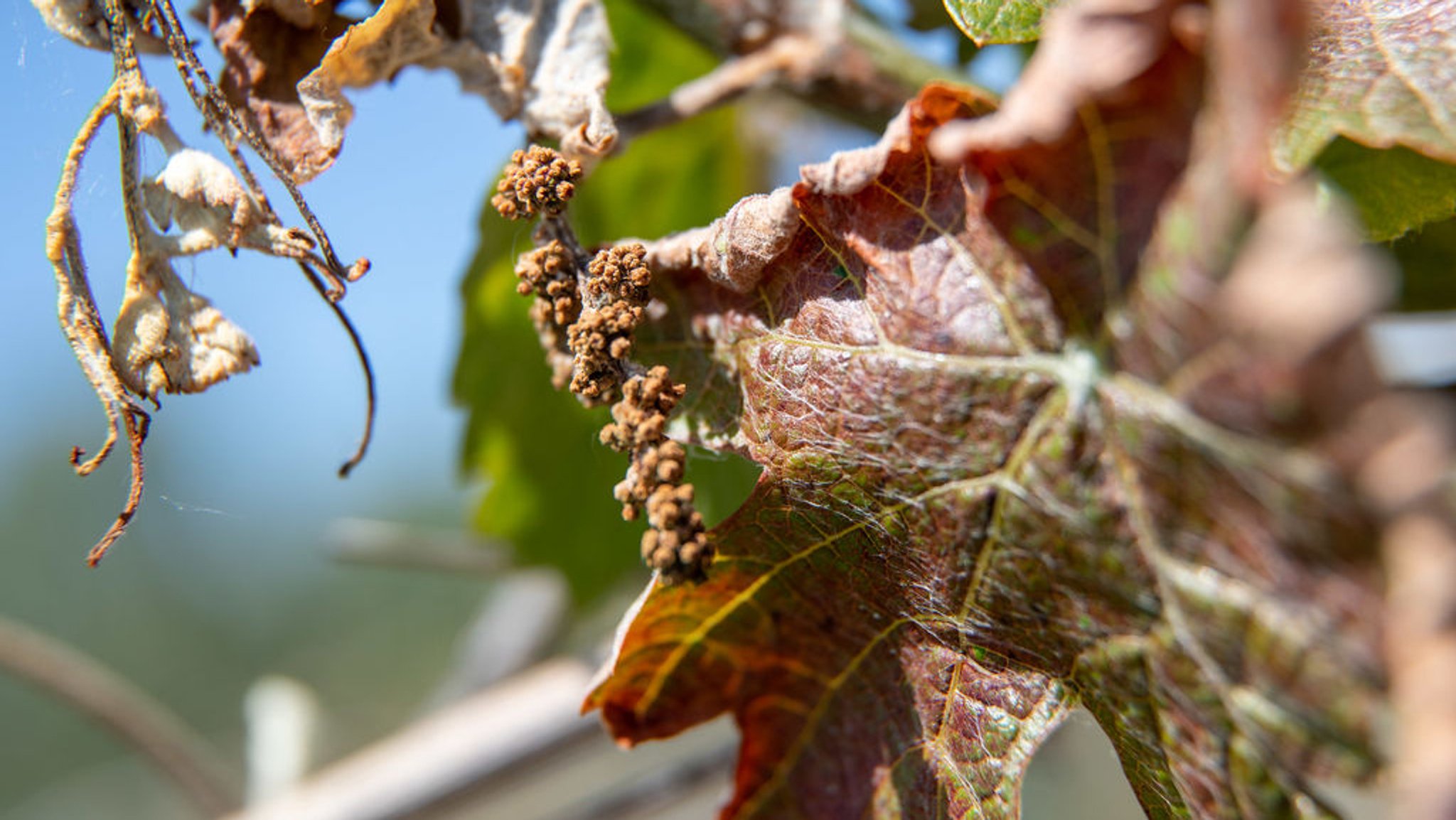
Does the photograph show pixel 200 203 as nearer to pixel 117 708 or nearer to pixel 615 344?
pixel 615 344

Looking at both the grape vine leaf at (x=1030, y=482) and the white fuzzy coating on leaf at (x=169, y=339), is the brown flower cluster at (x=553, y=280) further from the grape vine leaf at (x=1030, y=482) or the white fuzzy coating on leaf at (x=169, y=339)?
the white fuzzy coating on leaf at (x=169, y=339)

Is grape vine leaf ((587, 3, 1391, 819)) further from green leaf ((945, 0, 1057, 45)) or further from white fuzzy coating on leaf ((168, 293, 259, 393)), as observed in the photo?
white fuzzy coating on leaf ((168, 293, 259, 393))

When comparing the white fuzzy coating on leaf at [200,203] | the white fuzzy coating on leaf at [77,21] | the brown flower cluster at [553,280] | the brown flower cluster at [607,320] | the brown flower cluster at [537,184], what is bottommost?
the brown flower cluster at [607,320]

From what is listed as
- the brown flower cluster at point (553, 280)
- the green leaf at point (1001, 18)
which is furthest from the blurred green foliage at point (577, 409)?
the green leaf at point (1001, 18)

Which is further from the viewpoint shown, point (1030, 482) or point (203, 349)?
point (203, 349)

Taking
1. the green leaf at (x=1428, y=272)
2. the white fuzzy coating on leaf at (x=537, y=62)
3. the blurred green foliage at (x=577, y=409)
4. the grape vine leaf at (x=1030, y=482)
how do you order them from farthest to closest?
the blurred green foliage at (x=577, y=409), the green leaf at (x=1428, y=272), the white fuzzy coating on leaf at (x=537, y=62), the grape vine leaf at (x=1030, y=482)

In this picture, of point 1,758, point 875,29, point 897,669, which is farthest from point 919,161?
point 1,758

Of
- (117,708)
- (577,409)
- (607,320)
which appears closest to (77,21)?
(607,320)

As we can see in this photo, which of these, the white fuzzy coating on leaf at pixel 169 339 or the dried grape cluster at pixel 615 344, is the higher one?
the white fuzzy coating on leaf at pixel 169 339
